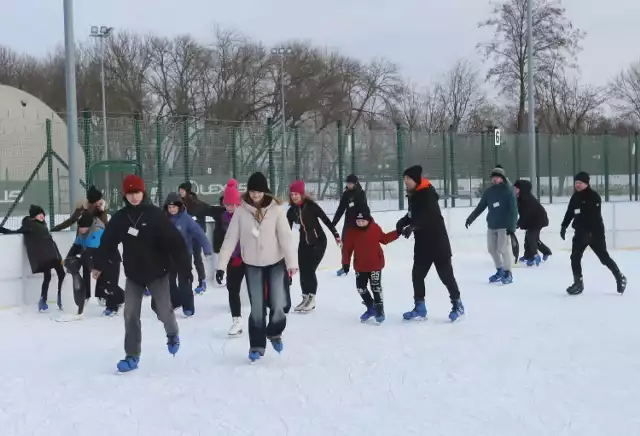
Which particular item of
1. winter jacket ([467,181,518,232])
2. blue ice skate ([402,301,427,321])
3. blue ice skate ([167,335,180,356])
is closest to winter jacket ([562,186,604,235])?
winter jacket ([467,181,518,232])

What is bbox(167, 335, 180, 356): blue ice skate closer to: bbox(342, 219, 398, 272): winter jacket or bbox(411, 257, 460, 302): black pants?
bbox(342, 219, 398, 272): winter jacket

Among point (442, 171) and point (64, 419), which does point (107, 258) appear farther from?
point (442, 171)

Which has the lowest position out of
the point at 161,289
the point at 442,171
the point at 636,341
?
the point at 636,341

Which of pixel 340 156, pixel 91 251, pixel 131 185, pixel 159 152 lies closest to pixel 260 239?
pixel 131 185

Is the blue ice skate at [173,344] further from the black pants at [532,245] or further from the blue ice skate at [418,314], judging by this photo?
the black pants at [532,245]

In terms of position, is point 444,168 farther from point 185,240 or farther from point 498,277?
point 185,240

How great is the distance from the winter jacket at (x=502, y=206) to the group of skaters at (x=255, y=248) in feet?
0.05

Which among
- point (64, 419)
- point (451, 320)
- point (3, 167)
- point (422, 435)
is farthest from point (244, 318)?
point (3, 167)

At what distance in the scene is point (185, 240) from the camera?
792cm

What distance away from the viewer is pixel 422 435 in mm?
3934

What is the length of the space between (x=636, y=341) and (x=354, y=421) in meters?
3.15

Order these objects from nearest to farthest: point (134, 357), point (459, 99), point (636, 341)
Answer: point (134, 357) < point (636, 341) < point (459, 99)

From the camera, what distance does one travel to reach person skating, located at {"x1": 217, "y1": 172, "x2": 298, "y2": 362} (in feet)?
18.6

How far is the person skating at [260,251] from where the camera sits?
5.66 meters
